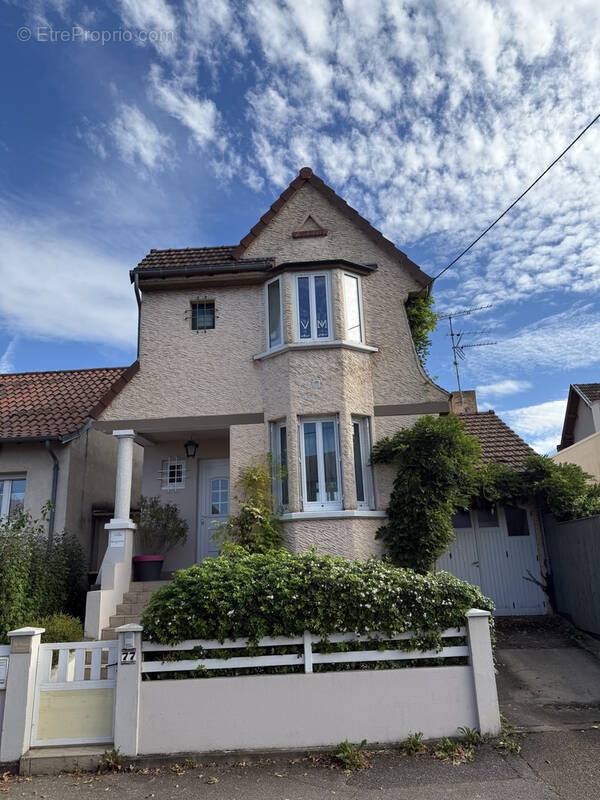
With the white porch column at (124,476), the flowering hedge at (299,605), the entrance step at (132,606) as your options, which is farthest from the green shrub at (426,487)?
the white porch column at (124,476)

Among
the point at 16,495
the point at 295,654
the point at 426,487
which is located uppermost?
the point at 16,495

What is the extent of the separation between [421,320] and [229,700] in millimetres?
8472

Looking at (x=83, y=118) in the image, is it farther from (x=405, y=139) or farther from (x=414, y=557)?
(x=414, y=557)

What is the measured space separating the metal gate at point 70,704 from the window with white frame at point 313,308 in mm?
6665

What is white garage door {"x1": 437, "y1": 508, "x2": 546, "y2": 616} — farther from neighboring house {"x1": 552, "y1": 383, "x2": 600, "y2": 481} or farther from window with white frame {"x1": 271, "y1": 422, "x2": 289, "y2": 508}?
neighboring house {"x1": 552, "y1": 383, "x2": 600, "y2": 481}

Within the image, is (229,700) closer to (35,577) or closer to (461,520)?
(35,577)

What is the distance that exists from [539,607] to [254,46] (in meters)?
12.1

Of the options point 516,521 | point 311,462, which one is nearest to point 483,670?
point 311,462

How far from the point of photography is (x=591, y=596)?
10.0m

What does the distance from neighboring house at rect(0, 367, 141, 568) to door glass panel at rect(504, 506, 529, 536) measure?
8.69 m

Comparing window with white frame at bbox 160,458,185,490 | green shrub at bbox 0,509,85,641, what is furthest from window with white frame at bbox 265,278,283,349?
green shrub at bbox 0,509,85,641

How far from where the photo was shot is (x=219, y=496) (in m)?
12.4

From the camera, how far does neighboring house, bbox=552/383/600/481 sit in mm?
18094

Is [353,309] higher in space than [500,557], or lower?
higher
